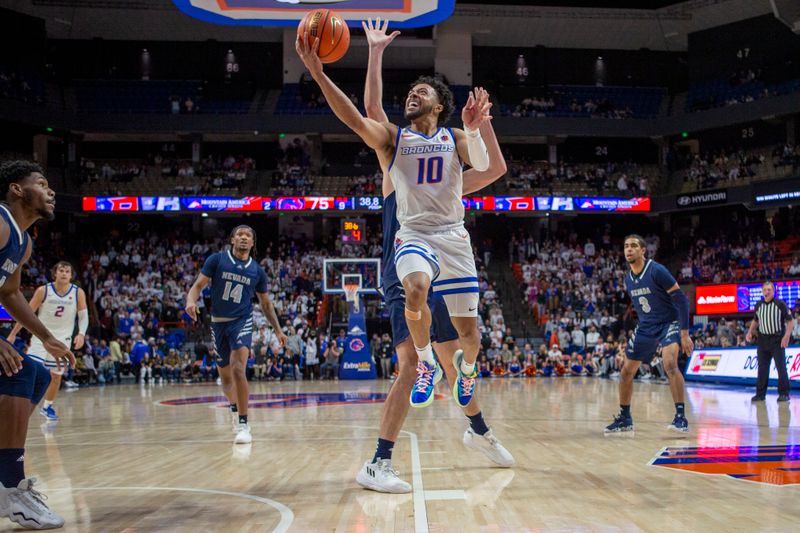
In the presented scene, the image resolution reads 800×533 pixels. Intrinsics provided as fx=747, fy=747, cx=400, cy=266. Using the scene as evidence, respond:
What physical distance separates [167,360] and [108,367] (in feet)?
5.38

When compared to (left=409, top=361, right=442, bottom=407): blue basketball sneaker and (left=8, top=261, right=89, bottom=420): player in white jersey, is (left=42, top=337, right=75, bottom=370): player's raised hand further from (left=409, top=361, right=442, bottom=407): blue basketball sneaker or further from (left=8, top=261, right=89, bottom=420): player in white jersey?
(left=8, top=261, right=89, bottom=420): player in white jersey

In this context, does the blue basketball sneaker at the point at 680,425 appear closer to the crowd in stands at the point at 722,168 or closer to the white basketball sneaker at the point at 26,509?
the white basketball sneaker at the point at 26,509

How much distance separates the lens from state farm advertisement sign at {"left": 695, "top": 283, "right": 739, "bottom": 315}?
26711 millimetres

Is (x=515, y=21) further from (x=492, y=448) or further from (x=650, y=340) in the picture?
(x=492, y=448)

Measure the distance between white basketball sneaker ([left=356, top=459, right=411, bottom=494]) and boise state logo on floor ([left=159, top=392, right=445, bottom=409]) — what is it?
7654mm

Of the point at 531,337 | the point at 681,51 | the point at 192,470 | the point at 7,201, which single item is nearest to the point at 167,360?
the point at 531,337

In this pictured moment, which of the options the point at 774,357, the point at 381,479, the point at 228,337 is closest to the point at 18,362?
the point at 381,479

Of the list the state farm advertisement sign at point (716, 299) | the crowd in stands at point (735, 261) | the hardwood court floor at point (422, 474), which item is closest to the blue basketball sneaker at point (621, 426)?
the hardwood court floor at point (422, 474)

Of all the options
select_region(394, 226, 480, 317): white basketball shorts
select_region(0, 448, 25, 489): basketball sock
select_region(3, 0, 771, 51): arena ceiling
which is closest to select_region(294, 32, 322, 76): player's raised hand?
select_region(394, 226, 480, 317): white basketball shorts

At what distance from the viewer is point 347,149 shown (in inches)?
1465

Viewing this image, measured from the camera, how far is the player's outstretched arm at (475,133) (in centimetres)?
486

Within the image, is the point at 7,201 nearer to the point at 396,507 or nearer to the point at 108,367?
the point at 396,507

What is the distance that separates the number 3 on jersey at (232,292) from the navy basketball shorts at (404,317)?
2986 mm

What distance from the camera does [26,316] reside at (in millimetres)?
4207
